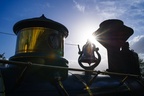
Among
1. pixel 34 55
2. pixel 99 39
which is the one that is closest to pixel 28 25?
pixel 34 55

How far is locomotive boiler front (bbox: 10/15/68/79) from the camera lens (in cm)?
332

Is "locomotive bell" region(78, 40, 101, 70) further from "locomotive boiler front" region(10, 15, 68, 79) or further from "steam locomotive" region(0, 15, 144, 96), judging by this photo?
"locomotive boiler front" region(10, 15, 68, 79)

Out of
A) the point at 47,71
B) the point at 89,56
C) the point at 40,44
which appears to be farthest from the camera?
the point at 89,56

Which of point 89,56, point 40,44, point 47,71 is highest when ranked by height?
point 40,44

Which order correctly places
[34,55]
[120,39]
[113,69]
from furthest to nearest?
1. [120,39]
2. [113,69]
3. [34,55]

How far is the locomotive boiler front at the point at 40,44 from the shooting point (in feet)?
10.9

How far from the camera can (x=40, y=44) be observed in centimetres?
349

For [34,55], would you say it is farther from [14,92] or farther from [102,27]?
[102,27]

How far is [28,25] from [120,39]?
412cm

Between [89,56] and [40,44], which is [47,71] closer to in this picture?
[40,44]

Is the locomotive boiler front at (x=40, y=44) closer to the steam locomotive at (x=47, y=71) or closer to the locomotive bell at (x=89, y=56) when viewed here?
the steam locomotive at (x=47, y=71)

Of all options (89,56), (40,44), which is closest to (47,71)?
Result: (40,44)

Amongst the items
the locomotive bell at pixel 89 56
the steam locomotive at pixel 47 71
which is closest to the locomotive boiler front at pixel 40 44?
the steam locomotive at pixel 47 71

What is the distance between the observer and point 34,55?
3.29 meters
